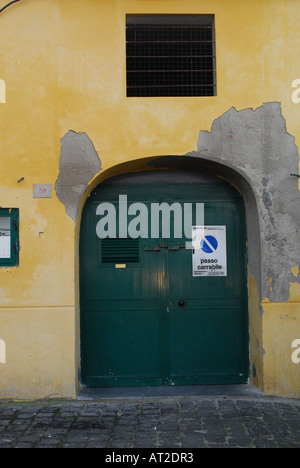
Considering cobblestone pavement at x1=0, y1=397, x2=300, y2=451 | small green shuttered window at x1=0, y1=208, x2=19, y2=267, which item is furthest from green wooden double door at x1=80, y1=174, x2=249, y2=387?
small green shuttered window at x1=0, y1=208, x2=19, y2=267

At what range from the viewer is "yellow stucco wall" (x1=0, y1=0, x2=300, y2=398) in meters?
5.78

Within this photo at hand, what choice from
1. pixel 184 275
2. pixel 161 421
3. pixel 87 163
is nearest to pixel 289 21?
pixel 87 163

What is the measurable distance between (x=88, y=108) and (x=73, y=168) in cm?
76

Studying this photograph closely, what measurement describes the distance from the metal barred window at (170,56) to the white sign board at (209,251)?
1775mm

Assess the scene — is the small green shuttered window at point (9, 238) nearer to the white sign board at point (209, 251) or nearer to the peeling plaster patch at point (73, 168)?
the peeling plaster patch at point (73, 168)

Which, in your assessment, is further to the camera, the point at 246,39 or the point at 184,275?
the point at 184,275

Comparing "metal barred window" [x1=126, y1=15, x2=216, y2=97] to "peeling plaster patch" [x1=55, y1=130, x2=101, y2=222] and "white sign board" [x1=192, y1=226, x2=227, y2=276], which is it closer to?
"peeling plaster patch" [x1=55, y1=130, x2=101, y2=222]

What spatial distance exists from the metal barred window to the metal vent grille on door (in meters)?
1.92

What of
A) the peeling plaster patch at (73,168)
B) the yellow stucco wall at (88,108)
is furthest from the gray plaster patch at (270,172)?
the peeling plaster patch at (73,168)

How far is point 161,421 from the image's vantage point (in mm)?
5027

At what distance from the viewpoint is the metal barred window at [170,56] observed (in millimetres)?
6027

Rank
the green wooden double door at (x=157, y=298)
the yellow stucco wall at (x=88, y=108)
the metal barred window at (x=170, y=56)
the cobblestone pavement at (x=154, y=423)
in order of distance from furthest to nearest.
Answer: the green wooden double door at (x=157, y=298) → the metal barred window at (x=170, y=56) → the yellow stucco wall at (x=88, y=108) → the cobblestone pavement at (x=154, y=423)

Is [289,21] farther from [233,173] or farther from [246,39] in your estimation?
[233,173]

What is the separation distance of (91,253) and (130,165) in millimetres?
1261
